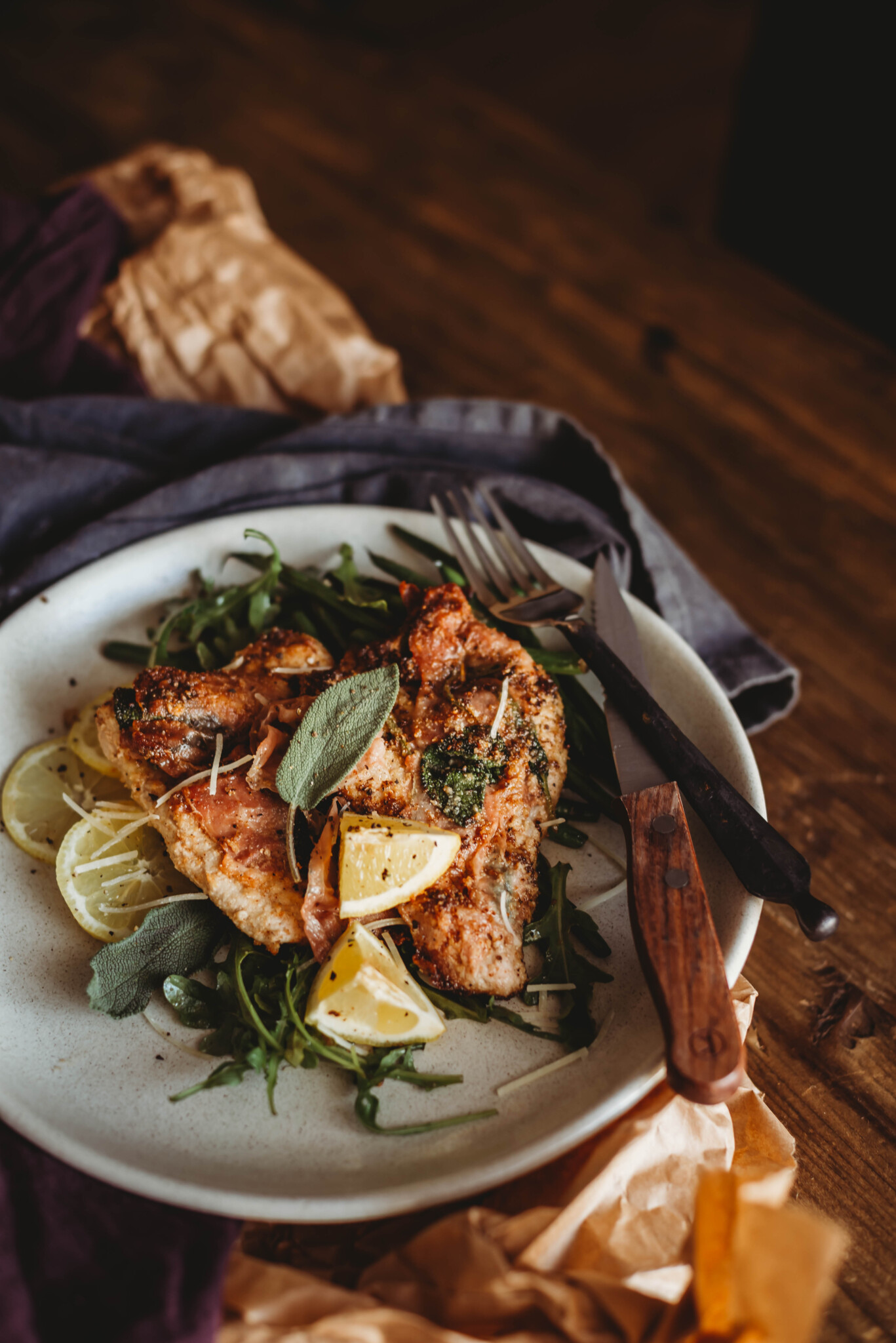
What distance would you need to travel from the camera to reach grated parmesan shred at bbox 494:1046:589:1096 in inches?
93.5

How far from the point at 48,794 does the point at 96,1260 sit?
4.22 feet

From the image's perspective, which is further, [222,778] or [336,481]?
[336,481]

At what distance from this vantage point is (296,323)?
171 inches

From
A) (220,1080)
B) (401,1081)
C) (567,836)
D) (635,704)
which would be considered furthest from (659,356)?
(220,1080)

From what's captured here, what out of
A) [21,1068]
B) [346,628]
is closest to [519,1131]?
[21,1068]

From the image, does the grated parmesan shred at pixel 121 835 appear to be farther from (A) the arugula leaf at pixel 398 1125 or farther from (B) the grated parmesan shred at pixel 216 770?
(A) the arugula leaf at pixel 398 1125

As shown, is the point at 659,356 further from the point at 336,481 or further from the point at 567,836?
the point at 567,836

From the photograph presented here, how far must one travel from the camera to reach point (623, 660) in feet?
9.82

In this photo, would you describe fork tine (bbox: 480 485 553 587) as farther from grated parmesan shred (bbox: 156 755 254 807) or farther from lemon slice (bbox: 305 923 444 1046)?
lemon slice (bbox: 305 923 444 1046)

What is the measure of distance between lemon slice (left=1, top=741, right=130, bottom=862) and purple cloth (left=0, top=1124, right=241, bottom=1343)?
812 mm

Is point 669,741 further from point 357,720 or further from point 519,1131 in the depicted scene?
point 519,1131

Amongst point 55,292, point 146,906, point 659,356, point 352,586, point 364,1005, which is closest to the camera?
point 364,1005

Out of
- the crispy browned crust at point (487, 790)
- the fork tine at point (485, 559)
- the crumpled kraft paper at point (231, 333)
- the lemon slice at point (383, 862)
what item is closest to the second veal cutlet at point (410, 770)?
the crispy browned crust at point (487, 790)

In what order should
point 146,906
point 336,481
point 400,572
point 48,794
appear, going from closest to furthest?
point 146,906, point 48,794, point 400,572, point 336,481
